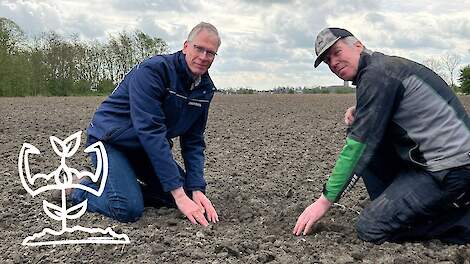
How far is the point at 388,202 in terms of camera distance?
13.5 feet

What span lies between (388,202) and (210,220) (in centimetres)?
127

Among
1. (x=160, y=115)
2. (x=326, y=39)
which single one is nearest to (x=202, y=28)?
(x=160, y=115)

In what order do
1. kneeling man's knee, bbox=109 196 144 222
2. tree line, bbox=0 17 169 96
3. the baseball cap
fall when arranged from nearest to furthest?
the baseball cap → kneeling man's knee, bbox=109 196 144 222 → tree line, bbox=0 17 169 96

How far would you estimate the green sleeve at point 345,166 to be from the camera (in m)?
3.90

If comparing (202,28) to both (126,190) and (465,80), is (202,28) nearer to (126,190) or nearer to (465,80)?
(126,190)

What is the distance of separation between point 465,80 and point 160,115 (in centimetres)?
5074

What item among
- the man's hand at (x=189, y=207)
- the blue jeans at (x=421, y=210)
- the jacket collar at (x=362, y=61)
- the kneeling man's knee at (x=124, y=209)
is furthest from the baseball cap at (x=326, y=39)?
the kneeling man's knee at (x=124, y=209)

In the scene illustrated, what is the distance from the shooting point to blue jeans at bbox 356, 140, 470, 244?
397 cm

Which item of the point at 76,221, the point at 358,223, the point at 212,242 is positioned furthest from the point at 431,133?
the point at 76,221

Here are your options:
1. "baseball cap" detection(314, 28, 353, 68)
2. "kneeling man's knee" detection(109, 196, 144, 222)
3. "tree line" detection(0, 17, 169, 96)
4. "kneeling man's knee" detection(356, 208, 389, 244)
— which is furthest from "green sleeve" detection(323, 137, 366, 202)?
"tree line" detection(0, 17, 169, 96)

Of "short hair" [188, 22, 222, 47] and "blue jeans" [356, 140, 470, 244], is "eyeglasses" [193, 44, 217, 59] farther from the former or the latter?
"blue jeans" [356, 140, 470, 244]

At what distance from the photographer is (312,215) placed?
406 cm

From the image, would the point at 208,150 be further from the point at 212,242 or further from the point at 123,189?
the point at 212,242

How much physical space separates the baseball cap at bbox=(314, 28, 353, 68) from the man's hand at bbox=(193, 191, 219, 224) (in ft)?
4.46
